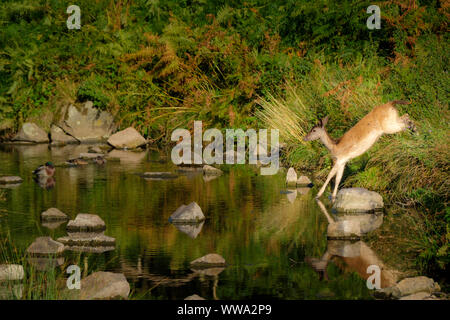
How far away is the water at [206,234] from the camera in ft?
28.2

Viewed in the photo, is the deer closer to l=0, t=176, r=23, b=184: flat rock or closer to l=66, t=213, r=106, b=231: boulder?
l=66, t=213, r=106, b=231: boulder

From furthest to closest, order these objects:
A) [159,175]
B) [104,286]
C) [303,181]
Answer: [159,175] → [303,181] → [104,286]

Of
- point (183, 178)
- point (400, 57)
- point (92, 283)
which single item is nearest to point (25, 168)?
point (183, 178)

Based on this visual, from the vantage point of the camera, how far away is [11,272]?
27.8 feet

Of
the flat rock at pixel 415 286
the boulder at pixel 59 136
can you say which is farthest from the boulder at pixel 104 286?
the boulder at pixel 59 136

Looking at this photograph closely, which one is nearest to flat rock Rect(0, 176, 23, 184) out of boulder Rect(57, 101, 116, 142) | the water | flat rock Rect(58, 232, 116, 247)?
the water

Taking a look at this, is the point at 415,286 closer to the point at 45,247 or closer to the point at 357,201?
the point at 45,247

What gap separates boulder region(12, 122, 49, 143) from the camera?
26109 millimetres

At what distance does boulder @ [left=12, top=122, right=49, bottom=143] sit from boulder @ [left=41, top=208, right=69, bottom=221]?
14.2m

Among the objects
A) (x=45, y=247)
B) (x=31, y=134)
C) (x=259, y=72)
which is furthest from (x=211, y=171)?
(x=31, y=134)

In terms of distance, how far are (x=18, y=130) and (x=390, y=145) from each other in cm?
1609

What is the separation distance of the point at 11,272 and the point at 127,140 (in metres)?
15.2
